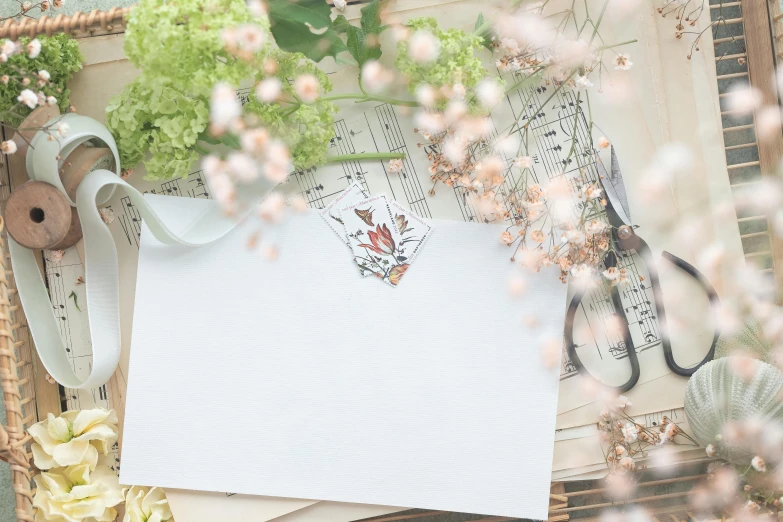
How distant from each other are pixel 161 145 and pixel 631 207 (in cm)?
67

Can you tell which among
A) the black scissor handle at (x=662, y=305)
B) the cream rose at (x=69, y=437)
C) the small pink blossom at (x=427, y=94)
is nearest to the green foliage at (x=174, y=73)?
the small pink blossom at (x=427, y=94)

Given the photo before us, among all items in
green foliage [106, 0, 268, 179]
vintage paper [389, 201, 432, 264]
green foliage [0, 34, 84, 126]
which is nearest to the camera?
green foliage [106, 0, 268, 179]

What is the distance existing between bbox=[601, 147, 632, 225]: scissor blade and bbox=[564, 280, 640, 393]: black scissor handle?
0.11 metres

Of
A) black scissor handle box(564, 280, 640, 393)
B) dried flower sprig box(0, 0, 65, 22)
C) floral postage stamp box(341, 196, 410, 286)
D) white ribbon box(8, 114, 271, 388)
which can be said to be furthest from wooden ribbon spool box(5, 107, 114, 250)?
black scissor handle box(564, 280, 640, 393)

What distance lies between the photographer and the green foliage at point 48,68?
866 millimetres

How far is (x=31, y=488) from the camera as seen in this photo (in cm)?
98

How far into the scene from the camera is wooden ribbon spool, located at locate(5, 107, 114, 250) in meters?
0.88

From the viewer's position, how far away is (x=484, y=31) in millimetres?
932

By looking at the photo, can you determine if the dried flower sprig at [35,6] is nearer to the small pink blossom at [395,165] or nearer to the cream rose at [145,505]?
the small pink blossom at [395,165]

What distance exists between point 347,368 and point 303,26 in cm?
48

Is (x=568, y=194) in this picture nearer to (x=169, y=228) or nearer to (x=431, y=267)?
(x=431, y=267)

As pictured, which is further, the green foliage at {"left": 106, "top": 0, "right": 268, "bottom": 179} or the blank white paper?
the blank white paper

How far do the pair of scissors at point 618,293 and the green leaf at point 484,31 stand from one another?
0.23 metres

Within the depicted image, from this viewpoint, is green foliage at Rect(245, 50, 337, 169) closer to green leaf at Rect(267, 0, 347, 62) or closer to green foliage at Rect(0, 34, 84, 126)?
green leaf at Rect(267, 0, 347, 62)
